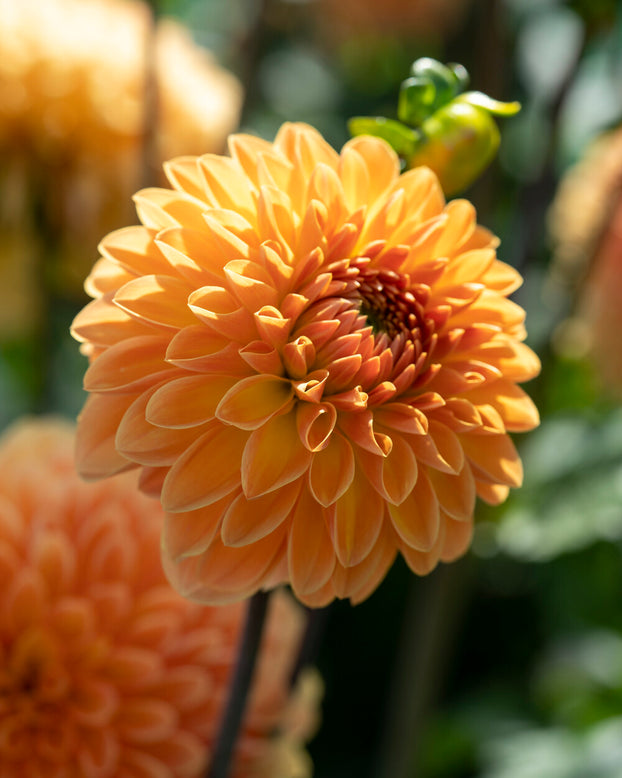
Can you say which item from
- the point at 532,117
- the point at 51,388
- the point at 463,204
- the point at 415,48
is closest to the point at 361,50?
the point at 415,48

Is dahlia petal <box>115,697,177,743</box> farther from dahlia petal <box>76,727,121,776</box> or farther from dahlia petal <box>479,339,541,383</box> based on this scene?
dahlia petal <box>479,339,541,383</box>

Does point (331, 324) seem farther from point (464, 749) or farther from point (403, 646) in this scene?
point (464, 749)

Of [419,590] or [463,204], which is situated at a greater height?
[463,204]

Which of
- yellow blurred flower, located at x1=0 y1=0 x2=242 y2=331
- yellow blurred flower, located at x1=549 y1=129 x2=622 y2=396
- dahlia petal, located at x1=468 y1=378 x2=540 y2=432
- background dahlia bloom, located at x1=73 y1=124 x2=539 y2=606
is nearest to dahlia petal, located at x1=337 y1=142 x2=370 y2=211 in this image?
background dahlia bloom, located at x1=73 y1=124 x2=539 y2=606

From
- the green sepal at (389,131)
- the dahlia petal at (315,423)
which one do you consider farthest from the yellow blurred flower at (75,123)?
the dahlia petal at (315,423)

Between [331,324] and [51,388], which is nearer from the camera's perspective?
[331,324]

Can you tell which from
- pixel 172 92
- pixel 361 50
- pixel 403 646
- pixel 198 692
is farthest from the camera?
pixel 361 50

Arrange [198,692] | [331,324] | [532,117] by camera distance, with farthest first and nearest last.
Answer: [532,117]
[198,692]
[331,324]
